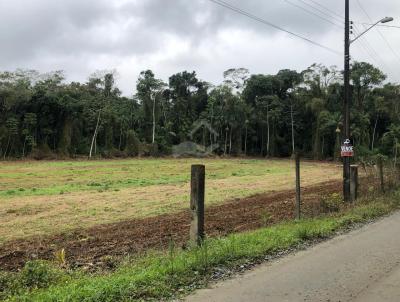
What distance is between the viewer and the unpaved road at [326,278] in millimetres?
6746

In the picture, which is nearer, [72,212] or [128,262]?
[128,262]

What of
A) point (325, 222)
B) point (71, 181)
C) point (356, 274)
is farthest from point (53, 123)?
point (356, 274)

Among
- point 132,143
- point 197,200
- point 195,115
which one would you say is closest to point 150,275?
point 197,200

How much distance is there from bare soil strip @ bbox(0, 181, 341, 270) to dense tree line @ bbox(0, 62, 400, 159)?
5303 centimetres

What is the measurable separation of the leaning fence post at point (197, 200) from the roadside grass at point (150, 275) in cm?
31

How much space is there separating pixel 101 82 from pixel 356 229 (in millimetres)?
72085

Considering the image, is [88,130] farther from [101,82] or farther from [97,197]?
[97,197]

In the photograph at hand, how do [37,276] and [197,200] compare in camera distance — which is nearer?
[37,276]

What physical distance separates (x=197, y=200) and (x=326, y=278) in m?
2.64

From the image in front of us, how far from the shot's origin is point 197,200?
912cm

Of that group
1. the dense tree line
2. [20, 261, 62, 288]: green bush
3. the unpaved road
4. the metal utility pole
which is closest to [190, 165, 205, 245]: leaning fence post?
the unpaved road

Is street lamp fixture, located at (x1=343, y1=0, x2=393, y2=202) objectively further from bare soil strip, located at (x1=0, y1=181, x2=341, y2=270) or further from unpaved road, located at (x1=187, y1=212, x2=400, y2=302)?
unpaved road, located at (x1=187, y1=212, x2=400, y2=302)

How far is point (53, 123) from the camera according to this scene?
232 feet

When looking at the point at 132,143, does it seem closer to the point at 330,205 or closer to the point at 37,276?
the point at 330,205
